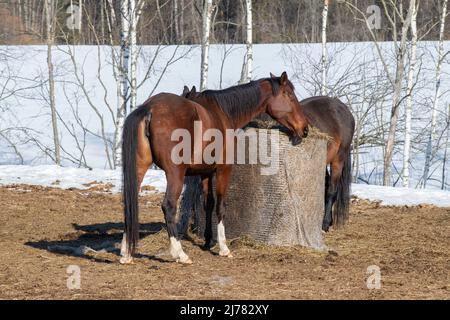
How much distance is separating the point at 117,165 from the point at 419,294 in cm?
1030

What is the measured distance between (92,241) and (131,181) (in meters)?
2.08

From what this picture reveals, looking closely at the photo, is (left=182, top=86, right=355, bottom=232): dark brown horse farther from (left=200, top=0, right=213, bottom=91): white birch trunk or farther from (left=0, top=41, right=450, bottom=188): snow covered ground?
(left=0, top=41, right=450, bottom=188): snow covered ground

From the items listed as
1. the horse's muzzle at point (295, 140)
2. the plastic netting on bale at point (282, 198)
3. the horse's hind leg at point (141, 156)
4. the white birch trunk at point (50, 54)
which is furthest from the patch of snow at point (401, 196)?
the white birch trunk at point (50, 54)

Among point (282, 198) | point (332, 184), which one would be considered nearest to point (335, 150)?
point (332, 184)

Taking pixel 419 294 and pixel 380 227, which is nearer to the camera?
pixel 419 294

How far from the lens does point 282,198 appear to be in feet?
24.0

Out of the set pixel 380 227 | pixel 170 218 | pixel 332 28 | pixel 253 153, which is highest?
pixel 332 28

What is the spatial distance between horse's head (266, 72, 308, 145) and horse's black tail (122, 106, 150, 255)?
60.7 inches

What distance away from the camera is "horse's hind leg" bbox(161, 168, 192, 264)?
636cm

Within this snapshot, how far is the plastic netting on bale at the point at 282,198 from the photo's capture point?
24.0 ft

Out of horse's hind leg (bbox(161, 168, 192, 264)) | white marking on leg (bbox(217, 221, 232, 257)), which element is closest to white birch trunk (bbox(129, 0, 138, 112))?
white marking on leg (bbox(217, 221, 232, 257))
